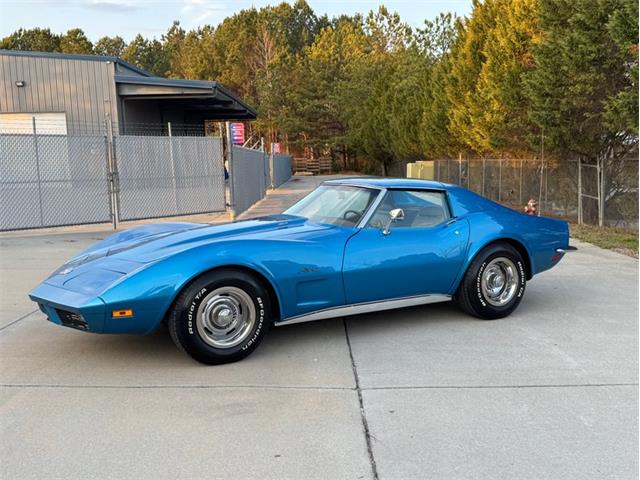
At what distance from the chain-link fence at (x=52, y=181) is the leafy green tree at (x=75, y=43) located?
252 feet

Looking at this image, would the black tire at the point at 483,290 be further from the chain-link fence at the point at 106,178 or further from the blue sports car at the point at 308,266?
the chain-link fence at the point at 106,178

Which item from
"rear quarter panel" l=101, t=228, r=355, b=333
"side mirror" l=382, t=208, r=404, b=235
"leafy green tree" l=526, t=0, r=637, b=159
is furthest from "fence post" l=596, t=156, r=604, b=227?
"rear quarter panel" l=101, t=228, r=355, b=333

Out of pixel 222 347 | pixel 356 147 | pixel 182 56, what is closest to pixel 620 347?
pixel 222 347

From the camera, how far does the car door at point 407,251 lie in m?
5.02

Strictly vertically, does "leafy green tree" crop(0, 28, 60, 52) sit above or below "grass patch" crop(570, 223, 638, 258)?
above

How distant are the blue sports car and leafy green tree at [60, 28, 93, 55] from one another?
85215 mm

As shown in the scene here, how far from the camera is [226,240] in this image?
466cm

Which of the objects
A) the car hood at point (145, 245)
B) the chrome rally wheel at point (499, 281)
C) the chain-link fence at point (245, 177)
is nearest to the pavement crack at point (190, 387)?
the car hood at point (145, 245)

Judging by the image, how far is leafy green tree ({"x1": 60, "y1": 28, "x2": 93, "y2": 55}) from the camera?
270 ft

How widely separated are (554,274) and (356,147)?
155ft

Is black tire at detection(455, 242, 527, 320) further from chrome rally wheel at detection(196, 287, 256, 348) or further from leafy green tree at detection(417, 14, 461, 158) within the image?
leafy green tree at detection(417, 14, 461, 158)

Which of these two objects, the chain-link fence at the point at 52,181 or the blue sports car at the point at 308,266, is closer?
the blue sports car at the point at 308,266

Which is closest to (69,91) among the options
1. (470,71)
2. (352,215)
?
(470,71)

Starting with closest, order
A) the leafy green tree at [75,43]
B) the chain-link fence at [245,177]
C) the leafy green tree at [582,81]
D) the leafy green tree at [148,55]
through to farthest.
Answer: the leafy green tree at [582,81] → the chain-link fence at [245,177] → the leafy green tree at [75,43] → the leafy green tree at [148,55]
